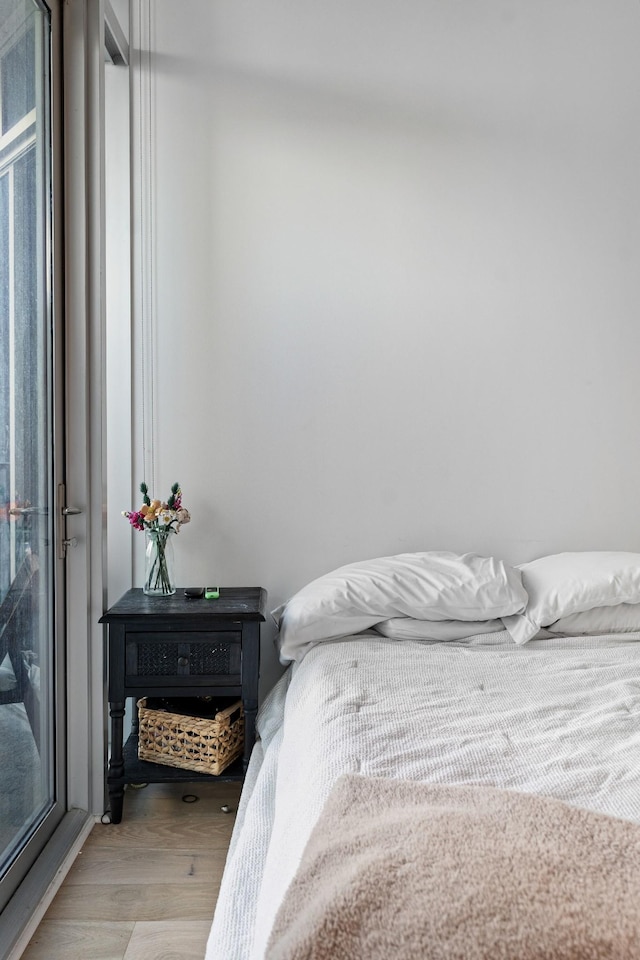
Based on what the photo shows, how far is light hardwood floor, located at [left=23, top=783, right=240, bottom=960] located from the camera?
1.67m

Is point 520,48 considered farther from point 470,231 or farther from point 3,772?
point 3,772

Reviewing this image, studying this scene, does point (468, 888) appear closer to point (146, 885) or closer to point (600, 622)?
point (146, 885)

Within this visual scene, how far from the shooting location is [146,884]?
1.91 metres

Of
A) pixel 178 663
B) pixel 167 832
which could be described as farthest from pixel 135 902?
pixel 178 663

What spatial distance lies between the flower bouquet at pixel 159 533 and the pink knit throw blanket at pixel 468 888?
1443 millimetres

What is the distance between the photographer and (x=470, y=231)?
2646mm

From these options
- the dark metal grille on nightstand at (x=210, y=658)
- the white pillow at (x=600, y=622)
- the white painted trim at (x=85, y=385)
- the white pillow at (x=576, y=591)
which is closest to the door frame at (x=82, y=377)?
the white painted trim at (x=85, y=385)

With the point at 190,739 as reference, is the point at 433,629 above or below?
above

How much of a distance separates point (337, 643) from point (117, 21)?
2137 millimetres

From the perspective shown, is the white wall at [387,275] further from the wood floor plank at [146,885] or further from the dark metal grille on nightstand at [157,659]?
the wood floor plank at [146,885]

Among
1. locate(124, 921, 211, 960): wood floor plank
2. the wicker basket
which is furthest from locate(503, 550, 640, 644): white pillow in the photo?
locate(124, 921, 211, 960): wood floor plank

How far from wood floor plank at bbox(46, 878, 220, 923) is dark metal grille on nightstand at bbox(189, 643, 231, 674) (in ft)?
1.85

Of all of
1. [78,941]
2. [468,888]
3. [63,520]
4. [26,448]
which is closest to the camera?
[468,888]

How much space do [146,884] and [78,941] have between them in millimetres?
247
